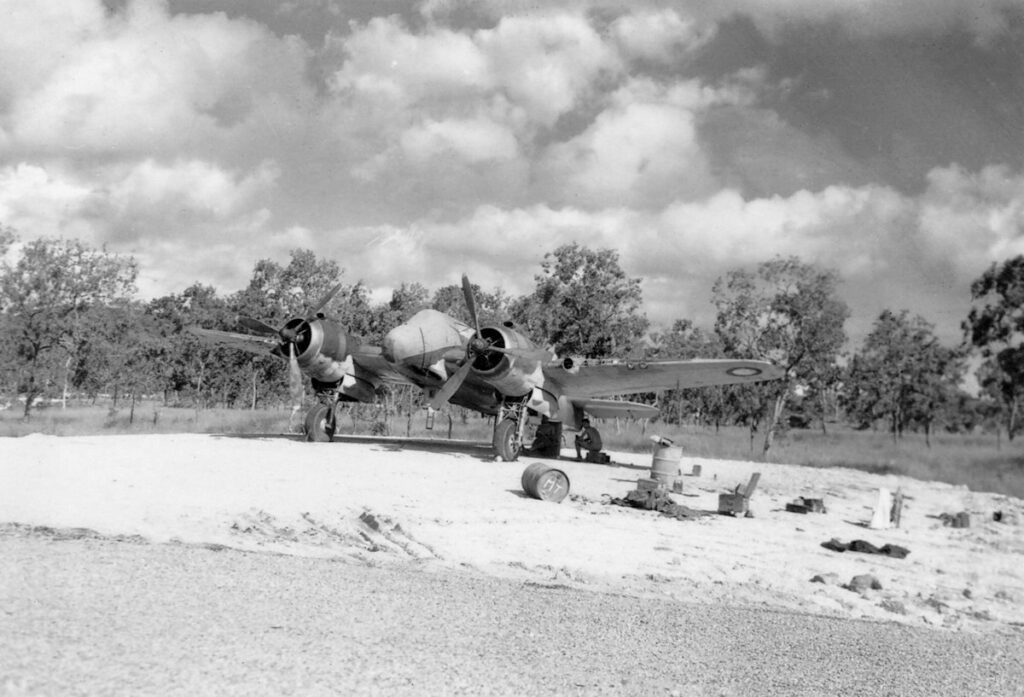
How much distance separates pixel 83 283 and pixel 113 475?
20.6m

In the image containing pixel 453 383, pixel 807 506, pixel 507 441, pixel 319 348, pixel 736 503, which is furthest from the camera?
pixel 319 348

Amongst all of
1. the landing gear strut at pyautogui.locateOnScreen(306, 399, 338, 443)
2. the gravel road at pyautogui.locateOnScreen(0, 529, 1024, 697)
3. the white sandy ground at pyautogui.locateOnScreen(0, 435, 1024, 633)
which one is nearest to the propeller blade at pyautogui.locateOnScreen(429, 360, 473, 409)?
the white sandy ground at pyautogui.locateOnScreen(0, 435, 1024, 633)

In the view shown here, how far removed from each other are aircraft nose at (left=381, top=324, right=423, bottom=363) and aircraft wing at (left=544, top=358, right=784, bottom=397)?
366 centimetres

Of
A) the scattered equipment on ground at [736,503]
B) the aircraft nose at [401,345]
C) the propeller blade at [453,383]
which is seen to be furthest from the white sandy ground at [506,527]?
the aircraft nose at [401,345]

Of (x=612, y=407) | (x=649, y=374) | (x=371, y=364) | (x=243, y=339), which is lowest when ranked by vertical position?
(x=612, y=407)

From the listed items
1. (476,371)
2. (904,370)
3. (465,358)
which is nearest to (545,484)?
(476,371)

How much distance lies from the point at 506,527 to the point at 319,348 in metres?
12.6

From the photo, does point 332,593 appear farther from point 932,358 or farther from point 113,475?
point 932,358

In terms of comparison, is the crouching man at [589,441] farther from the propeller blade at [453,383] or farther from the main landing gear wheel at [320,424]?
the main landing gear wheel at [320,424]

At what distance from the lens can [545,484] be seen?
46.8ft

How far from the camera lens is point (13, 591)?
5695 millimetres

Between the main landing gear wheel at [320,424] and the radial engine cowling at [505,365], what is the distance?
569cm

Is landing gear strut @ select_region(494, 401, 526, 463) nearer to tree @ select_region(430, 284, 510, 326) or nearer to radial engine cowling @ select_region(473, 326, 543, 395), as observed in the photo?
radial engine cowling @ select_region(473, 326, 543, 395)

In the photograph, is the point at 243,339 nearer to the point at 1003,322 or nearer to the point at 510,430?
the point at 510,430
